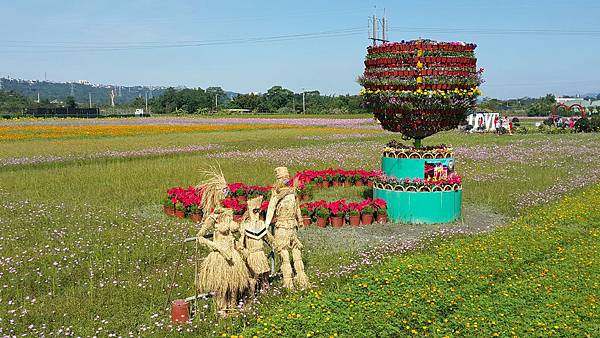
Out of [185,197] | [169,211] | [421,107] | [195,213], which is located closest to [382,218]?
[421,107]

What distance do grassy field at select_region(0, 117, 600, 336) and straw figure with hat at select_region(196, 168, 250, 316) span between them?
38cm

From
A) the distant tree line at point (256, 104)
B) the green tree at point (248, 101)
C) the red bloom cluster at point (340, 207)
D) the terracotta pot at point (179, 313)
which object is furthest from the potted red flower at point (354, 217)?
the green tree at point (248, 101)

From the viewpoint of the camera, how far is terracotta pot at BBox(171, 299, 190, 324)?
23.3 feet

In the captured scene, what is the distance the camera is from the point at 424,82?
12.9 metres

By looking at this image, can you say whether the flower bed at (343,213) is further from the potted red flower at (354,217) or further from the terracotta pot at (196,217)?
the terracotta pot at (196,217)

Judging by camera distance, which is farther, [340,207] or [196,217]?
[196,217]

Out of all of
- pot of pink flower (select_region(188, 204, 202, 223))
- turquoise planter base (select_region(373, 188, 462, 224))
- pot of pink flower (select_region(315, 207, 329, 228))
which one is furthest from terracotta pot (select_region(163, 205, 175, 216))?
turquoise planter base (select_region(373, 188, 462, 224))

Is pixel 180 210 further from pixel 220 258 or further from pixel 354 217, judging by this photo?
pixel 220 258

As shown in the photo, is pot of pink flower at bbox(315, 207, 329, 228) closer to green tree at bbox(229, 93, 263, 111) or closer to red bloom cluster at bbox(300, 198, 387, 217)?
red bloom cluster at bbox(300, 198, 387, 217)

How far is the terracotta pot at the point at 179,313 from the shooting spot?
7.11 m

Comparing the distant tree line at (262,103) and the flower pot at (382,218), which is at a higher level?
the distant tree line at (262,103)

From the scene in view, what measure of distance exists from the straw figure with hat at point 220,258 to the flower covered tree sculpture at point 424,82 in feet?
23.4

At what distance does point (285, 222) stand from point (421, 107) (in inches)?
253

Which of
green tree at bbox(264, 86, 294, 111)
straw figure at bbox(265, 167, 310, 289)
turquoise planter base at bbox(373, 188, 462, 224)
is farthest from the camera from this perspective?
green tree at bbox(264, 86, 294, 111)
